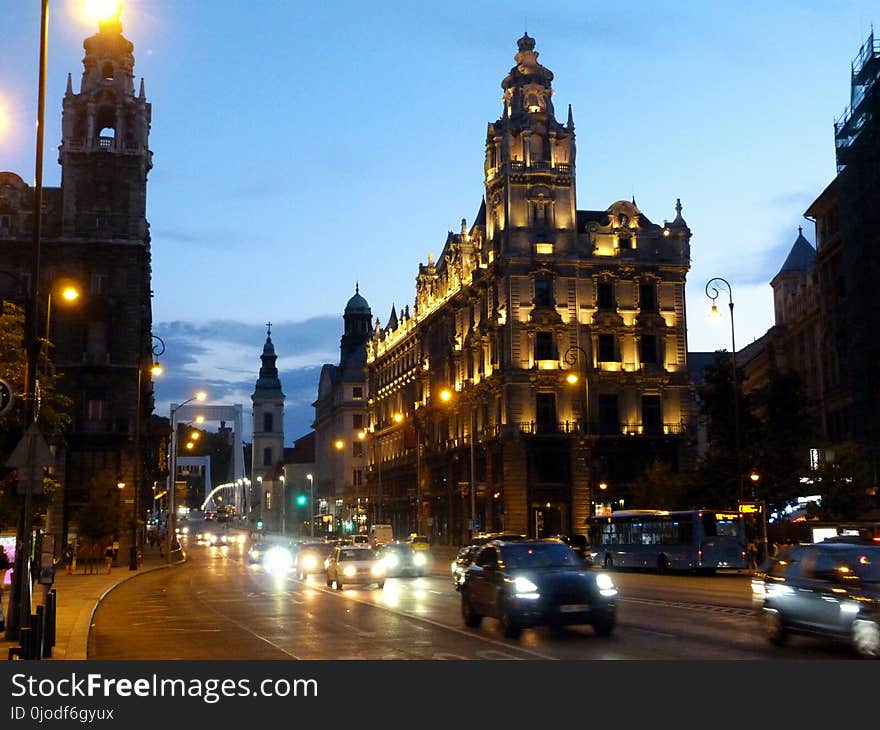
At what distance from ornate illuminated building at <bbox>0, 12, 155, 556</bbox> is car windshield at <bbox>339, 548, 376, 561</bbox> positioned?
3551 cm

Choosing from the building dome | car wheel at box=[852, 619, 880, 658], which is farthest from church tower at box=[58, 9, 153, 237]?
the building dome

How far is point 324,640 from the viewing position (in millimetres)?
20047

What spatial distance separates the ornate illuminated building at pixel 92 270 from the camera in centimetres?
7200

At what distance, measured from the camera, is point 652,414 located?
8025 centimetres

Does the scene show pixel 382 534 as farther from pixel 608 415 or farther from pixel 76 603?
pixel 76 603

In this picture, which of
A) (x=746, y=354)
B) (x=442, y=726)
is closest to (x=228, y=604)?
(x=442, y=726)

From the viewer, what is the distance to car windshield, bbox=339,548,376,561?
38.0 meters

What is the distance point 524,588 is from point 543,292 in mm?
61003

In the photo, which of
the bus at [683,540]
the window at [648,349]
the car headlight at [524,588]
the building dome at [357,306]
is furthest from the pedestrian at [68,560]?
the building dome at [357,306]

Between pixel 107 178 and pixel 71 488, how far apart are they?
69.0 ft

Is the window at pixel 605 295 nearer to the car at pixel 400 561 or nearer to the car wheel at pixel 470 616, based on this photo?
the car at pixel 400 561

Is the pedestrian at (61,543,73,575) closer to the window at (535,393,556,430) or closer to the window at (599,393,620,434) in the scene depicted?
the window at (535,393,556,430)

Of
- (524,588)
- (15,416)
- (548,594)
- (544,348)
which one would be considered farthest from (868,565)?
(544,348)

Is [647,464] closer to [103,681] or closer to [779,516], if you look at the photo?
[779,516]
